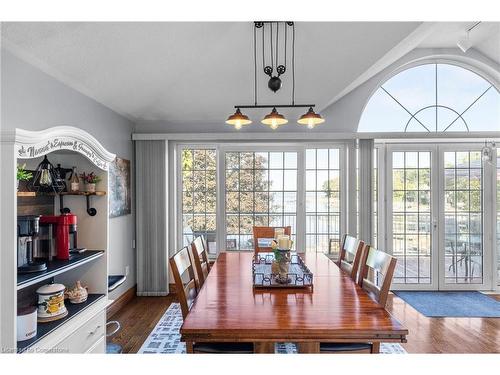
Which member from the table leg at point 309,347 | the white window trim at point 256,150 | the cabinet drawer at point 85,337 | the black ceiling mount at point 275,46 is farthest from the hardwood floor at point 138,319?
the black ceiling mount at point 275,46

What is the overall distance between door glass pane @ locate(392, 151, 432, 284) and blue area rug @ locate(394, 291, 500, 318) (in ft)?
0.95

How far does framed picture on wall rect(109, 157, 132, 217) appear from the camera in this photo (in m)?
3.42

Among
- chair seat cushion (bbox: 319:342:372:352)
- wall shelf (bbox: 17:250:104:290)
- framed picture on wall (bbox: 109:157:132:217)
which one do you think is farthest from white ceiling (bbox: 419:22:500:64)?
wall shelf (bbox: 17:250:104:290)

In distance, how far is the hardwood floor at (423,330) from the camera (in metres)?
2.72

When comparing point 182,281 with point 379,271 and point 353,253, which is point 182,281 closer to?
point 379,271

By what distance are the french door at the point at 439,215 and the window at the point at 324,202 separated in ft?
2.41

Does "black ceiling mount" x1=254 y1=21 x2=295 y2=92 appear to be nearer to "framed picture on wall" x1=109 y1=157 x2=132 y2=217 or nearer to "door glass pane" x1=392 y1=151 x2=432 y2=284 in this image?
"framed picture on wall" x1=109 y1=157 x2=132 y2=217

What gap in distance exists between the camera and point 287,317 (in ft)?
5.02
